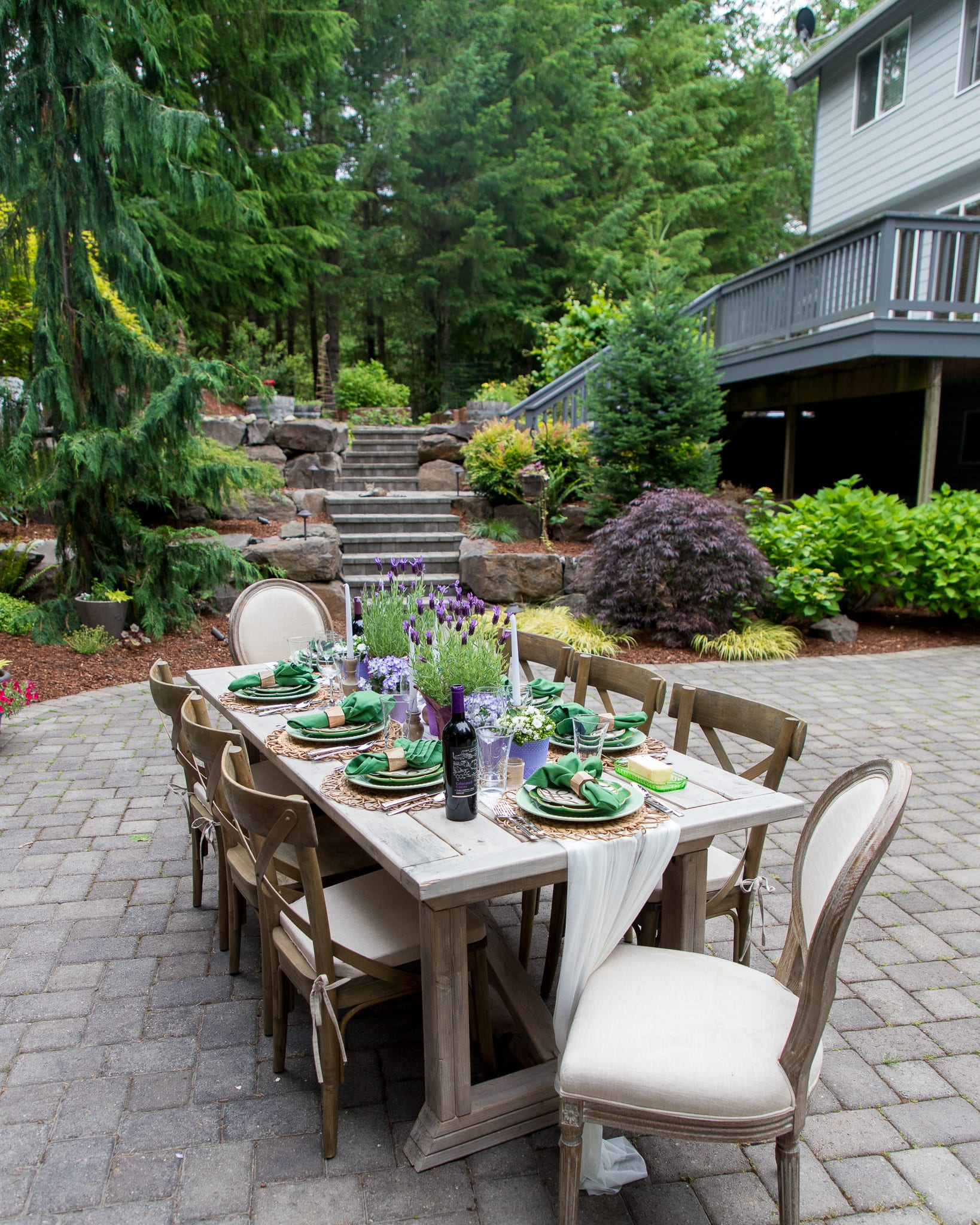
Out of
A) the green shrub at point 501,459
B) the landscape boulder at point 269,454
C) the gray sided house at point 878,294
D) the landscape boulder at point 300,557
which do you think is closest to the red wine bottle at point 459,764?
the landscape boulder at point 300,557

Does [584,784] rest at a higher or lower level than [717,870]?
higher

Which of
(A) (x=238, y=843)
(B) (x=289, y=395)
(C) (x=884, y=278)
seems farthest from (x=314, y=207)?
(A) (x=238, y=843)

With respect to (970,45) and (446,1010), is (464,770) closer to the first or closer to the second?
(446,1010)

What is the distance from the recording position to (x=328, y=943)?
1.97m

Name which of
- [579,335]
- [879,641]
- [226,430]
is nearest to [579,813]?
[879,641]

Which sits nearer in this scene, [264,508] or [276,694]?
[276,694]

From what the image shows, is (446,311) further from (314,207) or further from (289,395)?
(289,395)

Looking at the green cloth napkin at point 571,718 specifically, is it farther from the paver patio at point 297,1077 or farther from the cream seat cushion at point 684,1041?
the paver patio at point 297,1077

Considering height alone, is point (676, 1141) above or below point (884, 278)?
below

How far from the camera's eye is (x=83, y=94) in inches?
238

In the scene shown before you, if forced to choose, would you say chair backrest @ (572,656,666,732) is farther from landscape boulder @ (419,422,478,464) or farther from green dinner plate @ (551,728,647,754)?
landscape boulder @ (419,422,478,464)

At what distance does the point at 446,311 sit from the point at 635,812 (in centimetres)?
1712

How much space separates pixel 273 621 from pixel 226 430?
670cm

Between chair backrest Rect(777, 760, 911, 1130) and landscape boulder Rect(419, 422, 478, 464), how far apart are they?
32.7ft
